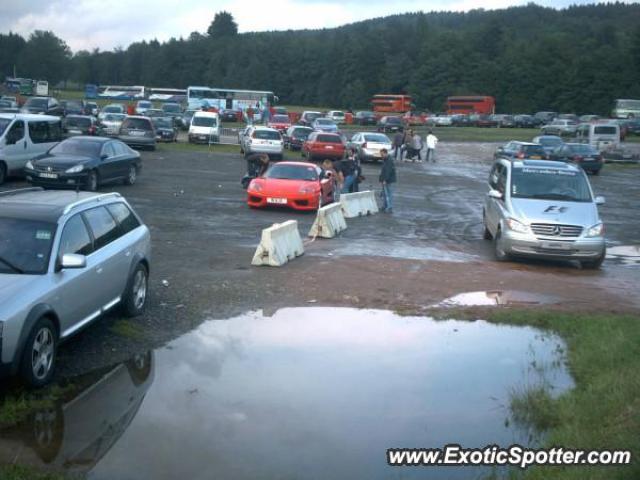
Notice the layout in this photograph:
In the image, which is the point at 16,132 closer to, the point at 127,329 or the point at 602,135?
the point at 127,329

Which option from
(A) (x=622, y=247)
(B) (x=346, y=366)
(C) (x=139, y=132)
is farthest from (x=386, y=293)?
(C) (x=139, y=132)

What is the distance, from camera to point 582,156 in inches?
1517

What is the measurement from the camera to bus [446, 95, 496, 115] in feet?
325

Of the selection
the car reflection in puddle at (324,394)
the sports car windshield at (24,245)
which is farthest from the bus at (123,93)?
the sports car windshield at (24,245)

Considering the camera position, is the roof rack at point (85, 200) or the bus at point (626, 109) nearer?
the roof rack at point (85, 200)

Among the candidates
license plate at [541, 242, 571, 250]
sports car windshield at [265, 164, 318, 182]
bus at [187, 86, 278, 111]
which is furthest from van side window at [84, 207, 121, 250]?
bus at [187, 86, 278, 111]

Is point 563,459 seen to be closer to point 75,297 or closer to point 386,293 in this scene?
point 75,297

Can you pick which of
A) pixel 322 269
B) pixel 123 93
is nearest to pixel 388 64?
pixel 123 93

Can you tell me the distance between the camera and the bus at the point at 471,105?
3900 inches

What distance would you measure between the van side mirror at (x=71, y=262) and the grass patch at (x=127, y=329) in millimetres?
1600

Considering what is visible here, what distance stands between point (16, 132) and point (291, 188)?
7.80 meters

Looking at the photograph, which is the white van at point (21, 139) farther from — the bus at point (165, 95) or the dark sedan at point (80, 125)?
the bus at point (165, 95)

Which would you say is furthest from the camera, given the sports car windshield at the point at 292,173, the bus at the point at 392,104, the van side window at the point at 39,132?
the bus at the point at 392,104

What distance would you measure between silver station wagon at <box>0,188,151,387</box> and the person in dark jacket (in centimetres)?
1198
